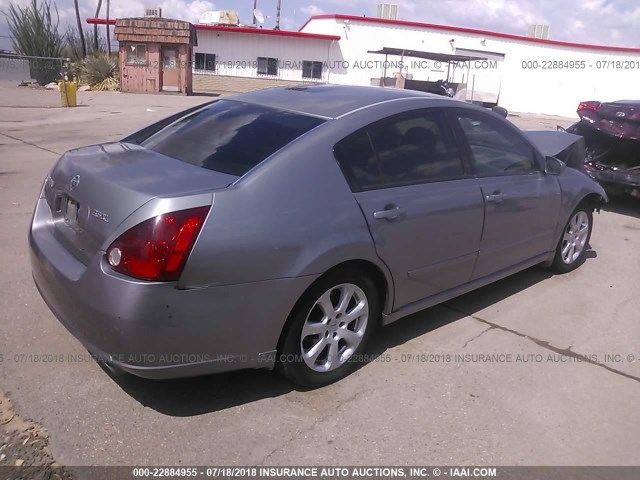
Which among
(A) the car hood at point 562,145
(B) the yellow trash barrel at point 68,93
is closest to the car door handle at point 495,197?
(A) the car hood at point 562,145

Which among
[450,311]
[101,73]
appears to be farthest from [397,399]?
[101,73]

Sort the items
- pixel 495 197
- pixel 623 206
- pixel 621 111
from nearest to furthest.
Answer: pixel 495 197, pixel 621 111, pixel 623 206

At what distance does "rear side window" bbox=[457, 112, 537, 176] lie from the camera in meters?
4.03

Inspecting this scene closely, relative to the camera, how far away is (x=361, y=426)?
294 centimetres

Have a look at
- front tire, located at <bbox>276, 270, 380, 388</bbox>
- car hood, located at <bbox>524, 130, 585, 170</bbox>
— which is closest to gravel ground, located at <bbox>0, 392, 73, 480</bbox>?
front tire, located at <bbox>276, 270, 380, 388</bbox>

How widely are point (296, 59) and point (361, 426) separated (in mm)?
31551

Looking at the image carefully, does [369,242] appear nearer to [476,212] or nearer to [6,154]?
[476,212]

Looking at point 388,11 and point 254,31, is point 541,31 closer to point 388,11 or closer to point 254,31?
point 388,11

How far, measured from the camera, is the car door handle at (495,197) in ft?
13.0

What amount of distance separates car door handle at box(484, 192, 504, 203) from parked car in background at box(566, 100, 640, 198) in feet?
13.2

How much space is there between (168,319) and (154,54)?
81.7ft

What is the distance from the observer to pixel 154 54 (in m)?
25.1

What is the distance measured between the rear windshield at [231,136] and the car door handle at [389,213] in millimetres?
619

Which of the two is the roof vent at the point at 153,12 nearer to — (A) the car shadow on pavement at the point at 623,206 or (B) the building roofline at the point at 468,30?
(B) the building roofline at the point at 468,30
